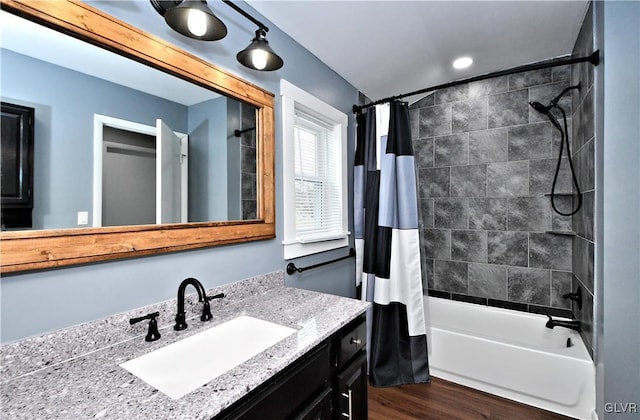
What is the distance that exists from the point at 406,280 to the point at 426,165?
146 centimetres

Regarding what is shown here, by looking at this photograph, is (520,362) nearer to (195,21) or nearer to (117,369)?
(117,369)

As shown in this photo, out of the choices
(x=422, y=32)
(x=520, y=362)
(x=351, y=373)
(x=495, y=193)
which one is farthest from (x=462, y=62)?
(x=351, y=373)

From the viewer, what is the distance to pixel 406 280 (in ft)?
6.81

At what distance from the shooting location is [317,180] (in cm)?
222

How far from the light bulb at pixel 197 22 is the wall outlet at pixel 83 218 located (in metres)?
0.83

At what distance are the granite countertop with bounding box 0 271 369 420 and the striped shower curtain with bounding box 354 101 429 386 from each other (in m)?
0.90

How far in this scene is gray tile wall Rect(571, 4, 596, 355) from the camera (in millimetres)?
1715

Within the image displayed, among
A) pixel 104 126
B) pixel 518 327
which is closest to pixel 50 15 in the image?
pixel 104 126

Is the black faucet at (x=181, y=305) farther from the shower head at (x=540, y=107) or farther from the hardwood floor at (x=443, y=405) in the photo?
the shower head at (x=540, y=107)

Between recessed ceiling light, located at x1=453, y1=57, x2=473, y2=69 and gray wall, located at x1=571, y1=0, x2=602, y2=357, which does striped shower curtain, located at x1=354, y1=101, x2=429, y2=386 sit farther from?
gray wall, located at x1=571, y1=0, x2=602, y2=357

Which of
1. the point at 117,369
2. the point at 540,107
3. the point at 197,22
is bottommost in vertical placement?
the point at 117,369

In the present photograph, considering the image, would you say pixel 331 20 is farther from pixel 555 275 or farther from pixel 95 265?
pixel 555 275

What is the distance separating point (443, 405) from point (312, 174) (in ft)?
6.06

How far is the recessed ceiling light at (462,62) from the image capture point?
228 centimetres
